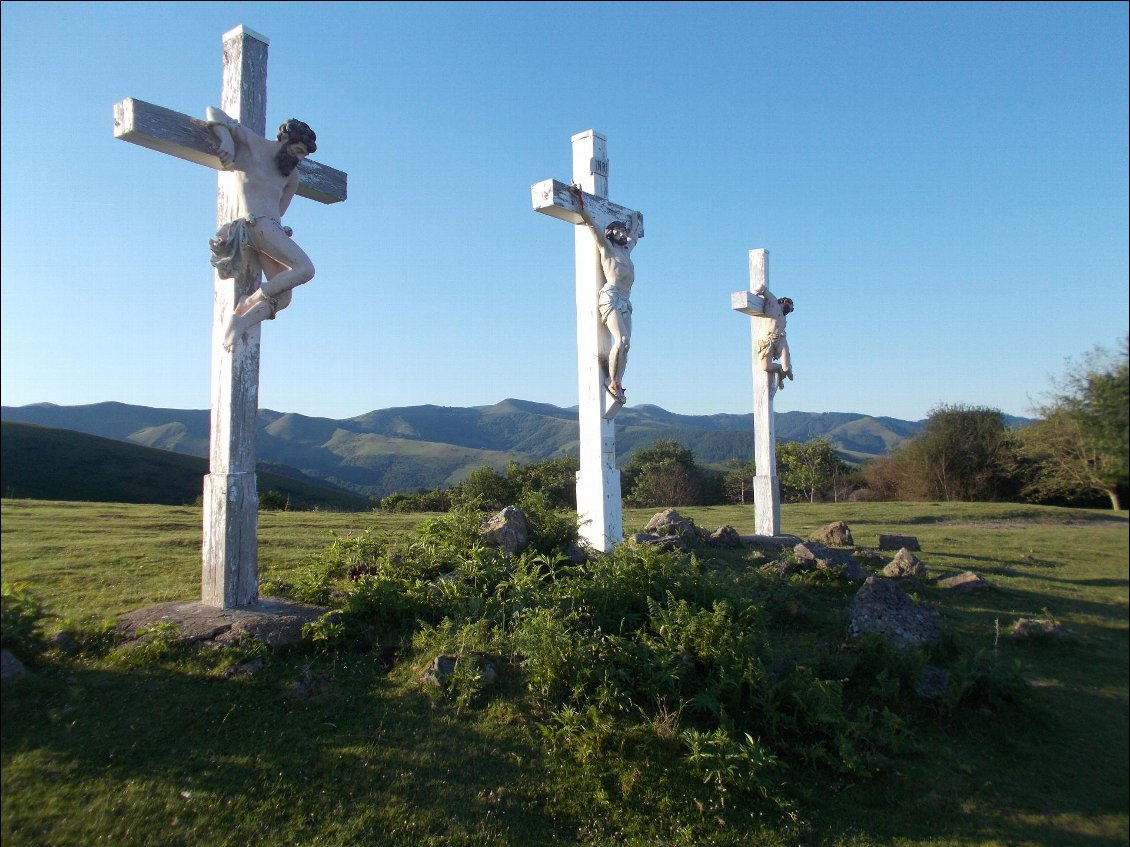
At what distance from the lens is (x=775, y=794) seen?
450 centimetres

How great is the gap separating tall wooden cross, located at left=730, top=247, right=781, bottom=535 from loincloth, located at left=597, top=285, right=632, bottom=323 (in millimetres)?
4202

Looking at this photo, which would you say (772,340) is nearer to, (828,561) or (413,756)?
(828,561)

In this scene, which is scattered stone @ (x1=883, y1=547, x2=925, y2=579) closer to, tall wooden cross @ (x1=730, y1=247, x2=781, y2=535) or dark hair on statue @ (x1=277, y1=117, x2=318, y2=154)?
tall wooden cross @ (x1=730, y1=247, x2=781, y2=535)

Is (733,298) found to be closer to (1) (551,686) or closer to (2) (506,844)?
(1) (551,686)

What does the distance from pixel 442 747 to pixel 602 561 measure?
252 cm

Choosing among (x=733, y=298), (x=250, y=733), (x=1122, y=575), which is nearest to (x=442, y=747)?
(x=250, y=733)

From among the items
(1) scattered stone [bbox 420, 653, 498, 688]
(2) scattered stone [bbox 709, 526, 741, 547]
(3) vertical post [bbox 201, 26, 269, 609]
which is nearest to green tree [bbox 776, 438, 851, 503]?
(2) scattered stone [bbox 709, 526, 741, 547]

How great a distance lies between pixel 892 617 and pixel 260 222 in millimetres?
5821

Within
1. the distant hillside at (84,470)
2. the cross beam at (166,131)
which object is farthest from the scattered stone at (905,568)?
the cross beam at (166,131)

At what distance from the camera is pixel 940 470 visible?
43.4 ft

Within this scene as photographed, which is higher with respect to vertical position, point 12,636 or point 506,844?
point 12,636

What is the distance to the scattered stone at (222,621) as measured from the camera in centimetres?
482

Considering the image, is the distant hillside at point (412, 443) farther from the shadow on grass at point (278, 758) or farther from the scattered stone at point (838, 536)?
the shadow on grass at point (278, 758)

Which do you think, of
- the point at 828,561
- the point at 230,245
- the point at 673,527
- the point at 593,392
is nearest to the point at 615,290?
the point at 593,392
